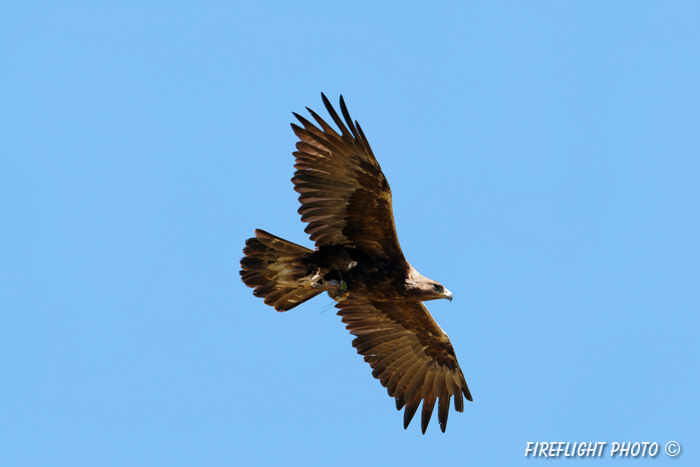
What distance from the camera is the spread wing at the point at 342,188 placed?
13.4 metres

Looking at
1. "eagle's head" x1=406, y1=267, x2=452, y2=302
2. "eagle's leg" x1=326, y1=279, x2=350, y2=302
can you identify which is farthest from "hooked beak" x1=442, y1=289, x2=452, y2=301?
"eagle's leg" x1=326, y1=279, x2=350, y2=302

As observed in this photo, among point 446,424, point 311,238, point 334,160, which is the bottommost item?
point 446,424

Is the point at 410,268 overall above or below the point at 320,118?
below

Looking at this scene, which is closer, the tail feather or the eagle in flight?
the eagle in flight

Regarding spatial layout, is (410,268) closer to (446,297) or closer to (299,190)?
(446,297)

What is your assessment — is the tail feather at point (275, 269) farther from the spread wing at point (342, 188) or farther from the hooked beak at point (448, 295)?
the hooked beak at point (448, 295)

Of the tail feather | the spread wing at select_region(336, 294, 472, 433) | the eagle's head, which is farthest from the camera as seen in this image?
the spread wing at select_region(336, 294, 472, 433)

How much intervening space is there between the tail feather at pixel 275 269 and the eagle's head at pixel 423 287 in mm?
1494

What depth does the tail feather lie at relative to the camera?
1373 centimetres

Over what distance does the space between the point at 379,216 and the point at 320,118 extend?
67.6 inches

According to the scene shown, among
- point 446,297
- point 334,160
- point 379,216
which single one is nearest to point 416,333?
point 446,297

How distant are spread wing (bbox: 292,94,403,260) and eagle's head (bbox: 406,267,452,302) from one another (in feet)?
1.35

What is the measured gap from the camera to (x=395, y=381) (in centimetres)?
1591

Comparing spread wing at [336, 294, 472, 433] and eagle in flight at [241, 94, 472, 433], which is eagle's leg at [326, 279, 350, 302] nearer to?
eagle in flight at [241, 94, 472, 433]
